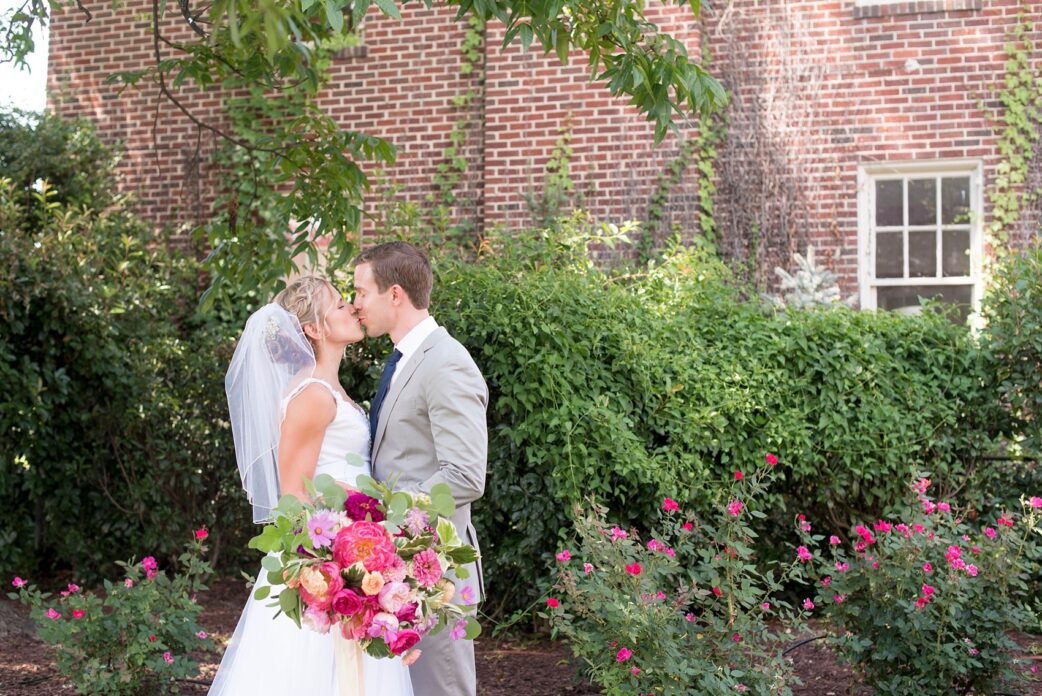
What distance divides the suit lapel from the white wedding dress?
0.41 ft

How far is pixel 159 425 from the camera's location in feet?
25.8

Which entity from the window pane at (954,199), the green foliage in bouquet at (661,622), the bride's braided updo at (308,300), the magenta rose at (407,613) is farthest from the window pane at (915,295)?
the magenta rose at (407,613)

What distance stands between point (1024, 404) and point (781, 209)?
3178 millimetres

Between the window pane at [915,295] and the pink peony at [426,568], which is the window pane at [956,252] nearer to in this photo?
the window pane at [915,295]

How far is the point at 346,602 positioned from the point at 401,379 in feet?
3.20

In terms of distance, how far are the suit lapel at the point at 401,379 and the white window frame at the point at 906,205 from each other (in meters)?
6.65

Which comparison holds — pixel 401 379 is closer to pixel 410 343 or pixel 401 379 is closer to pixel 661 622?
pixel 410 343

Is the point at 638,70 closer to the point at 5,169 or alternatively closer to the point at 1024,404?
the point at 1024,404

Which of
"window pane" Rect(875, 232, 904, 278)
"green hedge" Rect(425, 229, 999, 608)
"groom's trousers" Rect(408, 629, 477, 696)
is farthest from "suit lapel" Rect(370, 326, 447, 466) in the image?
"window pane" Rect(875, 232, 904, 278)

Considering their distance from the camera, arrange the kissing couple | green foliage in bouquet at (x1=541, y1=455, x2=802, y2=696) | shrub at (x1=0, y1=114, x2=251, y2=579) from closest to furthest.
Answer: the kissing couple
green foliage in bouquet at (x1=541, y1=455, x2=802, y2=696)
shrub at (x1=0, y1=114, x2=251, y2=579)

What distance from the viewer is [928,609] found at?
448cm

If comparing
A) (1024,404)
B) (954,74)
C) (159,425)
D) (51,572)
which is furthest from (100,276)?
(954,74)

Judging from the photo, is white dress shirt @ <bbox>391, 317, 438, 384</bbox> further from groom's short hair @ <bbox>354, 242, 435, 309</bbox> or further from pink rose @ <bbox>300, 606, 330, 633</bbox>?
pink rose @ <bbox>300, 606, 330, 633</bbox>

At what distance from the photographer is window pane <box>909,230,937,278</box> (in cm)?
934
